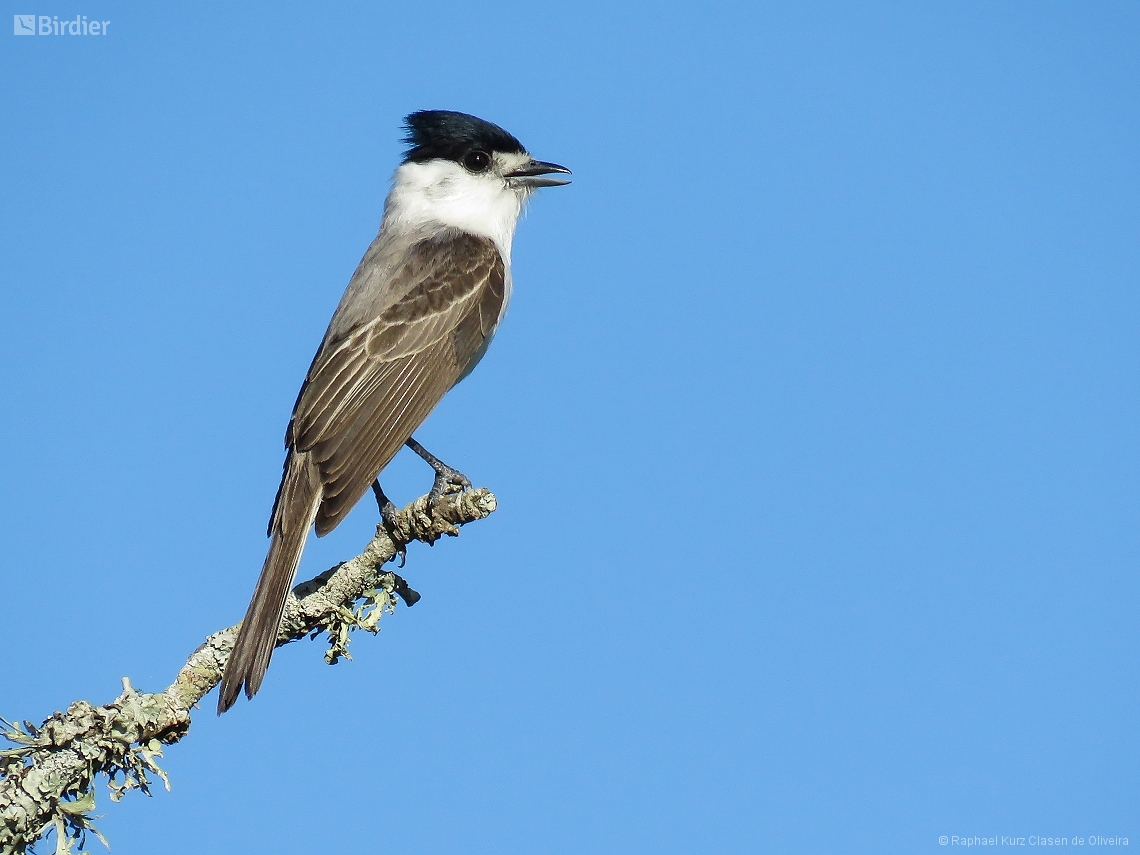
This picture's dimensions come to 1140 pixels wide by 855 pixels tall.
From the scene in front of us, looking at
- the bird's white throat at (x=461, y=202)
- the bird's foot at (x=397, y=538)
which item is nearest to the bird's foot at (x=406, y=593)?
the bird's foot at (x=397, y=538)

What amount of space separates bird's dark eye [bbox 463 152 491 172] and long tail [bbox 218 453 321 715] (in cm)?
276

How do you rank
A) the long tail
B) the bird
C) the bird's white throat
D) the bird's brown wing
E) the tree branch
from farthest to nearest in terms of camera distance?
the bird's white throat < the bird's brown wing < the bird < the long tail < the tree branch

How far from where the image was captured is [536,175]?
765 cm

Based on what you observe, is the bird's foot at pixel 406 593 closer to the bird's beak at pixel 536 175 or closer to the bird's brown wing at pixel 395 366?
the bird's brown wing at pixel 395 366

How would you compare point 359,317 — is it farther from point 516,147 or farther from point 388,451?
point 516,147

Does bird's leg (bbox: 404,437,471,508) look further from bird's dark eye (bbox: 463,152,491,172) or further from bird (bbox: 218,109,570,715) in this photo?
bird's dark eye (bbox: 463,152,491,172)

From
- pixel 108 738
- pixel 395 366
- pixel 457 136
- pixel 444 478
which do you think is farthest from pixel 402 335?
pixel 108 738

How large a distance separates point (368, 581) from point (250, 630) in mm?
553

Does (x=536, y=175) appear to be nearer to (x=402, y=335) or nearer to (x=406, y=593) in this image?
(x=402, y=335)

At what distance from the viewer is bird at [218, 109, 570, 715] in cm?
514

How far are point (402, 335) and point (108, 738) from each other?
3.27m

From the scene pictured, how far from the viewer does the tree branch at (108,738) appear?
11.3 ft

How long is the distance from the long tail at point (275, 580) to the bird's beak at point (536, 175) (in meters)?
2.78

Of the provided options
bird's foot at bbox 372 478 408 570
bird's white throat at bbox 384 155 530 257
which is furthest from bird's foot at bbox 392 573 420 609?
bird's white throat at bbox 384 155 530 257
